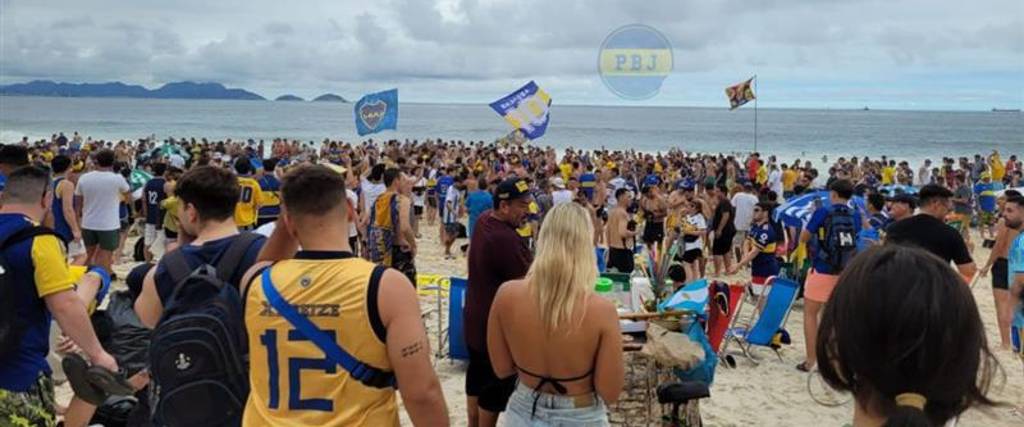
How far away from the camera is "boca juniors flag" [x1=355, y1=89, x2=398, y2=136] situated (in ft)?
57.2

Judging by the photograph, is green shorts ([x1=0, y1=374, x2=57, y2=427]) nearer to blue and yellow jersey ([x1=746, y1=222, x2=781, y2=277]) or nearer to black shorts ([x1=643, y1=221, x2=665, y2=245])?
blue and yellow jersey ([x1=746, y1=222, x2=781, y2=277])

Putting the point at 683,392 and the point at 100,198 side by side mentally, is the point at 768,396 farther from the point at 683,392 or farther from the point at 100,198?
the point at 100,198

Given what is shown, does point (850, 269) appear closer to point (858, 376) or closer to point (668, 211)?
point (858, 376)

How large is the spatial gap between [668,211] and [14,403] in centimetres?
899

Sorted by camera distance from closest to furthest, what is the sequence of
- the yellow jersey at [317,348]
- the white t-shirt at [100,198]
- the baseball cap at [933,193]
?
the yellow jersey at [317,348] < the baseball cap at [933,193] < the white t-shirt at [100,198]

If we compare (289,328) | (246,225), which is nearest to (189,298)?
(289,328)

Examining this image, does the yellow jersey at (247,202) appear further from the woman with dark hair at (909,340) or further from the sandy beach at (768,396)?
the woman with dark hair at (909,340)

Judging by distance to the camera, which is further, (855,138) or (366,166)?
(855,138)

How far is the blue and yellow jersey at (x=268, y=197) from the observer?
8.88 meters

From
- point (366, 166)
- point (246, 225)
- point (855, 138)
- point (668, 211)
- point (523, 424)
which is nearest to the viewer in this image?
point (523, 424)

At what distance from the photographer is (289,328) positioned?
2.18m

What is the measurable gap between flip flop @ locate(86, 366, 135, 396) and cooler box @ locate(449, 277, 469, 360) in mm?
3175

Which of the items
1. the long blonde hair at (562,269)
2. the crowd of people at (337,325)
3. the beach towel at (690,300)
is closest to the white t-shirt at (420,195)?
the crowd of people at (337,325)

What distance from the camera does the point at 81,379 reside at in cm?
296
